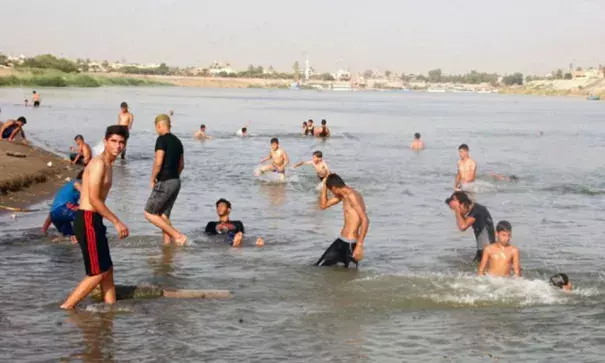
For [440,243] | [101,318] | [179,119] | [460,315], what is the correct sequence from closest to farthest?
[101,318] → [460,315] → [440,243] → [179,119]

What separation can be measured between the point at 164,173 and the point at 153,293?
2346 mm

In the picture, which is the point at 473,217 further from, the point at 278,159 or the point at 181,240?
the point at 278,159

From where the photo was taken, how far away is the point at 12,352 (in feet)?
22.1

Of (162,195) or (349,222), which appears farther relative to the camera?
(162,195)

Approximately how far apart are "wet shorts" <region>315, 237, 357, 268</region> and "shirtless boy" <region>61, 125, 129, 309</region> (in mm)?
3220

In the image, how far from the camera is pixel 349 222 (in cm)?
970

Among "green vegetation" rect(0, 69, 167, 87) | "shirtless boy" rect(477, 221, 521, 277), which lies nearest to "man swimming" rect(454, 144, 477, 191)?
"shirtless boy" rect(477, 221, 521, 277)

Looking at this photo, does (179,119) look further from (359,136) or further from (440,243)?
(440,243)

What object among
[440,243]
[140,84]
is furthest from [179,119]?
[140,84]

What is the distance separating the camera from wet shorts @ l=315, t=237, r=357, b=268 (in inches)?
388

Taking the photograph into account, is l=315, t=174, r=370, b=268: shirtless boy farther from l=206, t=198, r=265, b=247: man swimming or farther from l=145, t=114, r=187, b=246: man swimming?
l=206, t=198, r=265, b=247: man swimming

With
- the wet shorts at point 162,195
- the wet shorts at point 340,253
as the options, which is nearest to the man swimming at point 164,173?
the wet shorts at point 162,195

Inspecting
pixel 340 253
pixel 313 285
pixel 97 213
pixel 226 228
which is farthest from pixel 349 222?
pixel 97 213

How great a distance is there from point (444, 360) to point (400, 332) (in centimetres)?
79
